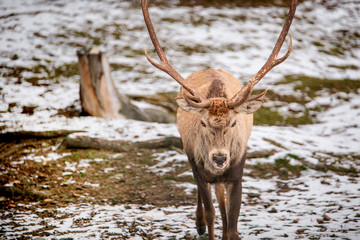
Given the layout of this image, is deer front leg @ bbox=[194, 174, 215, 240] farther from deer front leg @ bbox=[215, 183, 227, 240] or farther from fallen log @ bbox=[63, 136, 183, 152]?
fallen log @ bbox=[63, 136, 183, 152]

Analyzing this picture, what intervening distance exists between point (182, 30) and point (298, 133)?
A: 323 inches

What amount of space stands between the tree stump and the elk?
3837 mm

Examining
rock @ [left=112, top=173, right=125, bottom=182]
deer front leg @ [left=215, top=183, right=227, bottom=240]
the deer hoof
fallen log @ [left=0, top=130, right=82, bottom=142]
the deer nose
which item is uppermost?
the deer nose

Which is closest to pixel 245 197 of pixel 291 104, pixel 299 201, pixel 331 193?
pixel 299 201

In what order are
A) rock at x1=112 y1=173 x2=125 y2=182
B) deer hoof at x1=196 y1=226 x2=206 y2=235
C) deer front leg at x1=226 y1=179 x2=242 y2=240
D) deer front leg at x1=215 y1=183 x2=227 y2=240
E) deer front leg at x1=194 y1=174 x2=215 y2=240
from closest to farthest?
1. deer front leg at x1=226 y1=179 x2=242 y2=240
2. deer front leg at x1=194 y1=174 x2=215 y2=240
3. deer front leg at x1=215 y1=183 x2=227 y2=240
4. deer hoof at x1=196 y1=226 x2=206 y2=235
5. rock at x1=112 y1=173 x2=125 y2=182

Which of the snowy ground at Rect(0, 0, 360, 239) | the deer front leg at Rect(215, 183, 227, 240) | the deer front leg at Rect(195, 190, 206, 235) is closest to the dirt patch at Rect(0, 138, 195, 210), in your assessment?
the snowy ground at Rect(0, 0, 360, 239)

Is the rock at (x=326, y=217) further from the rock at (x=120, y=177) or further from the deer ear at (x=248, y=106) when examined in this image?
the rock at (x=120, y=177)

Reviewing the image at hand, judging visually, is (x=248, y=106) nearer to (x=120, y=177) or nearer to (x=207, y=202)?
(x=207, y=202)

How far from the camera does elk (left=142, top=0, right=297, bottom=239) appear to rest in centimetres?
446

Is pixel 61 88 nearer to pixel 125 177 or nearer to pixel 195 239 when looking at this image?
pixel 125 177

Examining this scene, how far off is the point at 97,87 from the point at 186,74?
12.4 feet

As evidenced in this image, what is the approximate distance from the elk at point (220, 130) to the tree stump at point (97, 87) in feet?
12.6

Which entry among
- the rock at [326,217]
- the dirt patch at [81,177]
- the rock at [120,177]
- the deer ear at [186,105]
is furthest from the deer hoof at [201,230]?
the rock at [120,177]

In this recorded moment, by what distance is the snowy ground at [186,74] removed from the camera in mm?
5520
